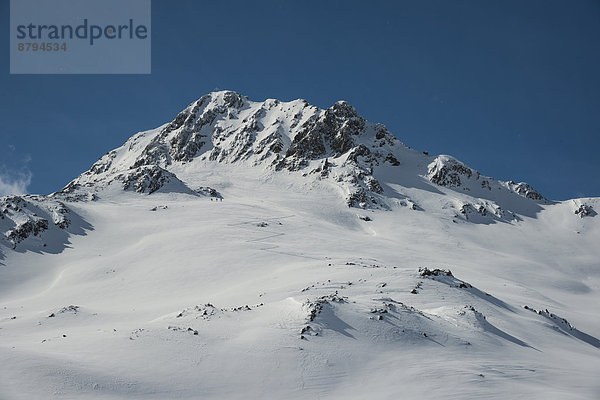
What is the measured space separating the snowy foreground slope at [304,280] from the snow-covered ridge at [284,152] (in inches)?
26.8

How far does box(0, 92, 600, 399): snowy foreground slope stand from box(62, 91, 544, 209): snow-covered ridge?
682mm

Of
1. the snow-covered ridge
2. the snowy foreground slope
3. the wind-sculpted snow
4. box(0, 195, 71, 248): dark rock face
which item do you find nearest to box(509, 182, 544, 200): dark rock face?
the snow-covered ridge

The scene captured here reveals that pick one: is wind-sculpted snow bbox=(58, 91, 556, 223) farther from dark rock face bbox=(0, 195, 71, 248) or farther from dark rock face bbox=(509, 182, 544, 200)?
dark rock face bbox=(0, 195, 71, 248)

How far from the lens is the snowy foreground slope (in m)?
15.1

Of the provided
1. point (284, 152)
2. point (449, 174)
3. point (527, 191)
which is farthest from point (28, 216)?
point (527, 191)

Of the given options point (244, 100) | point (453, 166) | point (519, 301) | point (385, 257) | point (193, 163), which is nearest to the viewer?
point (519, 301)

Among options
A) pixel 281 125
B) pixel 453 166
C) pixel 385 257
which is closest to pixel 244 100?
pixel 281 125

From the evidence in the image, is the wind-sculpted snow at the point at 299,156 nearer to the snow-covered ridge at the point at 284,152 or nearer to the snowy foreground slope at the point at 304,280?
the snow-covered ridge at the point at 284,152

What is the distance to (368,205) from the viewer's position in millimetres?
81062

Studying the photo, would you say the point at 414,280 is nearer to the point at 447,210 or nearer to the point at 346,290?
the point at 346,290

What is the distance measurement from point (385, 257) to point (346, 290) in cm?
1962

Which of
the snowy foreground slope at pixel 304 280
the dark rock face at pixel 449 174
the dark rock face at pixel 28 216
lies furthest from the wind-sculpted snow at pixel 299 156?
the dark rock face at pixel 28 216

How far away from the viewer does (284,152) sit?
106750 mm

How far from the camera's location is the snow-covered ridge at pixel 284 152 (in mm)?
86625
